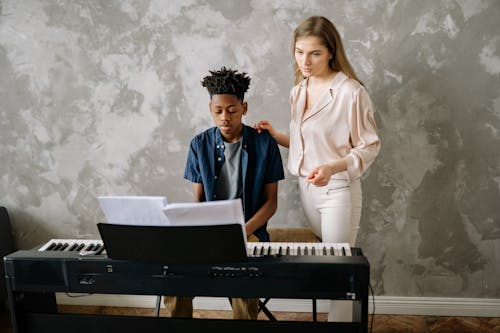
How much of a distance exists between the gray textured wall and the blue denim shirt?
56 cm

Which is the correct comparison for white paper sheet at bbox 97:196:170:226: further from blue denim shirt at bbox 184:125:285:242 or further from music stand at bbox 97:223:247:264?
blue denim shirt at bbox 184:125:285:242

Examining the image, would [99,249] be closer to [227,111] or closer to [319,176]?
[227,111]

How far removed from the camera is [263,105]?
277 cm

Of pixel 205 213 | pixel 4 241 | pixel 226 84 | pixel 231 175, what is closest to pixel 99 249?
pixel 205 213

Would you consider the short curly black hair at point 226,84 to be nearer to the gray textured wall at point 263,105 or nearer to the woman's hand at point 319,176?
the woman's hand at point 319,176

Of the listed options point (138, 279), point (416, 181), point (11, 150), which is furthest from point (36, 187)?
point (416, 181)

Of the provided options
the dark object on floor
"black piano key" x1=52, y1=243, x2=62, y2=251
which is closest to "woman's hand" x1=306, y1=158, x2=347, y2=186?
"black piano key" x1=52, y1=243, x2=62, y2=251

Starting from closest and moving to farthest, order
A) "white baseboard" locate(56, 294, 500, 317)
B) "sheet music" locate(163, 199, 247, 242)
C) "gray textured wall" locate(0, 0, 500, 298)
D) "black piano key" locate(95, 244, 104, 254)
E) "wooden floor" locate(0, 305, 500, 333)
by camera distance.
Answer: "sheet music" locate(163, 199, 247, 242), "black piano key" locate(95, 244, 104, 254), "gray textured wall" locate(0, 0, 500, 298), "wooden floor" locate(0, 305, 500, 333), "white baseboard" locate(56, 294, 500, 317)

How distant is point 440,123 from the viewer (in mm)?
2697

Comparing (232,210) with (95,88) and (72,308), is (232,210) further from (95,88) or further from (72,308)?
(72,308)

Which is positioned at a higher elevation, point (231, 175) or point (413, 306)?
point (231, 175)

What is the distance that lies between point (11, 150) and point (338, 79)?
2040mm

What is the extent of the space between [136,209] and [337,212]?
0.95m

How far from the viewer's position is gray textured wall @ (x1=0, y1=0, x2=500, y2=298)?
263 cm
